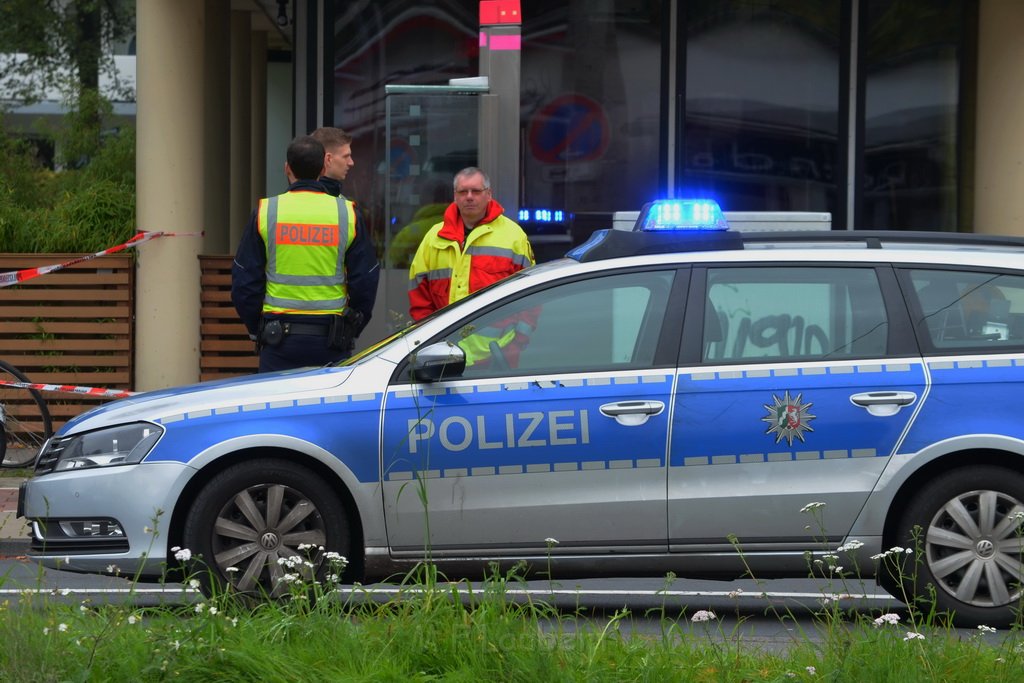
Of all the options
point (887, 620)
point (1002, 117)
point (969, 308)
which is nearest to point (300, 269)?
point (969, 308)

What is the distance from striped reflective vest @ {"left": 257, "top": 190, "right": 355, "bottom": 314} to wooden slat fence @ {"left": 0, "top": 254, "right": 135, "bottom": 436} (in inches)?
172

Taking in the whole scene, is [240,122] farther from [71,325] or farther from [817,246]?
[817,246]

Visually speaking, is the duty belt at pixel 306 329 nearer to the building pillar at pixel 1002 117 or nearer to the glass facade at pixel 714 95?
the glass facade at pixel 714 95

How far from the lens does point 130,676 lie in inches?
177

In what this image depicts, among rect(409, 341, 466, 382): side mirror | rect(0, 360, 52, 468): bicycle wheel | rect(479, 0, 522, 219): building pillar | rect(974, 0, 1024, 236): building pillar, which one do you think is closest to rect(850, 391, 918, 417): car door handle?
rect(409, 341, 466, 382): side mirror

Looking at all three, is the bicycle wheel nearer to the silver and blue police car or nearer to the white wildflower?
the silver and blue police car

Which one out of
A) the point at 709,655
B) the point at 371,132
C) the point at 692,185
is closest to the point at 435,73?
the point at 371,132

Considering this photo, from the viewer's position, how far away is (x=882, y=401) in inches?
239

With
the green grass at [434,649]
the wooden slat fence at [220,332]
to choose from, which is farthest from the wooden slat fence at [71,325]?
the green grass at [434,649]

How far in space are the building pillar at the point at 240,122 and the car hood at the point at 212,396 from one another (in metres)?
12.0

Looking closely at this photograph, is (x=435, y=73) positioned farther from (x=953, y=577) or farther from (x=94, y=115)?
(x=953, y=577)

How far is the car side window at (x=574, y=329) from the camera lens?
619cm

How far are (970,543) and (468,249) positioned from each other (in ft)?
9.86

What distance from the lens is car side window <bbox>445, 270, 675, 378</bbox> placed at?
6.19 meters
